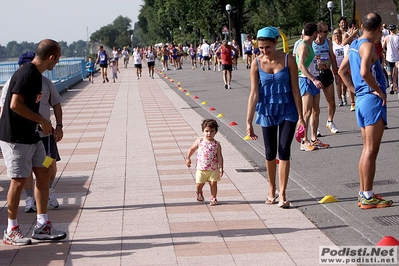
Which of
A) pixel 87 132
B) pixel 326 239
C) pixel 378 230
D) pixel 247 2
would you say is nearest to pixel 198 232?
pixel 326 239

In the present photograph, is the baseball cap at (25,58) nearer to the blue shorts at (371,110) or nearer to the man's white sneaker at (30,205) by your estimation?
the man's white sneaker at (30,205)

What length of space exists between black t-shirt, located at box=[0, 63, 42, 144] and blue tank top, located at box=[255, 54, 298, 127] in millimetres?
2358

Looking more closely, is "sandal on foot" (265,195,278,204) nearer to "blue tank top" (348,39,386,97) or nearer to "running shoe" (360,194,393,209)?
"running shoe" (360,194,393,209)

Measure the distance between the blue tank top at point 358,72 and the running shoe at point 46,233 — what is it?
320cm

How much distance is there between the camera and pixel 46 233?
656 cm

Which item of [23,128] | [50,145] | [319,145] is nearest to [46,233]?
[23,128]

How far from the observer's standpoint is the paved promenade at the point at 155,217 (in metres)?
5.98

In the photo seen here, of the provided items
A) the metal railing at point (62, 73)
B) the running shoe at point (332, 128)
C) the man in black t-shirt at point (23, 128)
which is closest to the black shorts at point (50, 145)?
the man in black t-shirt at point (23, 128)

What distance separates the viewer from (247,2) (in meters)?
64.6

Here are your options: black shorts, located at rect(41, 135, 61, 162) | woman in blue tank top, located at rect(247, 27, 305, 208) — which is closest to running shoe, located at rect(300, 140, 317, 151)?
woman in blue tank top, located at rect(247, 27, 305, 208)

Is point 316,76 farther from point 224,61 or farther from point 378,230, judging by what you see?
point 224,61

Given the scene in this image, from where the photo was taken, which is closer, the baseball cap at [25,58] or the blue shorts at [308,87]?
the baseball cap at [25,58]

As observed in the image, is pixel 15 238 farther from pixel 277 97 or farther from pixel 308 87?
pixel 308 87

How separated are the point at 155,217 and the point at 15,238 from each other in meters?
1.50
